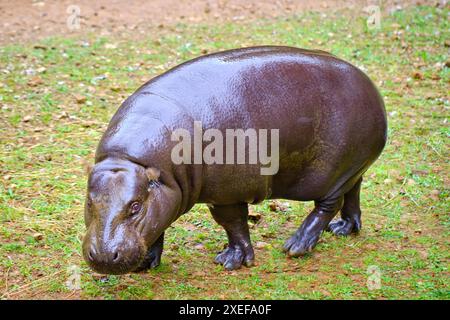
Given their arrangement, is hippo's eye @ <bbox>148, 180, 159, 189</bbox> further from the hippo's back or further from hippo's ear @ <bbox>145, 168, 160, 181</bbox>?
the hippo's back

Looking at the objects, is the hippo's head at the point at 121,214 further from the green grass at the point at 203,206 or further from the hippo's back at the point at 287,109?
the green grass at the point at 203,206

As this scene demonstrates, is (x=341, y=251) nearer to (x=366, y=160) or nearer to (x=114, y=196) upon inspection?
(x=366, y=160)

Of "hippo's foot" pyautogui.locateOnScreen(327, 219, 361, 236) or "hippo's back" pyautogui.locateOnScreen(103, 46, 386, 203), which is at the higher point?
"hippo's back" pyautogui.locateOnScreen(103, 46, 386, 203)

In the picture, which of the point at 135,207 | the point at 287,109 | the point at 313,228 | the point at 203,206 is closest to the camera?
the point at 135,207

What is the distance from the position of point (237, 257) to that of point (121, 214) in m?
1.30

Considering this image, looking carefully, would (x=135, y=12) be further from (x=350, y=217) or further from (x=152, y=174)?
(x=152, y=174)

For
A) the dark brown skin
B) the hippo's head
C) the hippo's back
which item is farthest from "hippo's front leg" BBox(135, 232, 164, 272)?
the hippo's head

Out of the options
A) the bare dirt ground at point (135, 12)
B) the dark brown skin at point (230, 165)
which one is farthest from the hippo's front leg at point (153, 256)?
the bare dirt ground at point (135, 12)

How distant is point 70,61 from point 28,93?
121 cm

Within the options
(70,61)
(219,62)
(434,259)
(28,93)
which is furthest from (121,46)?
(434,259)

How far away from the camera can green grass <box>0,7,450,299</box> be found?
463 cm

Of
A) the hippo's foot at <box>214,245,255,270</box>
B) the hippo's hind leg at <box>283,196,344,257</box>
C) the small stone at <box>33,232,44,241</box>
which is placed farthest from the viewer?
the small stone at <box>33,232,44,241</box>

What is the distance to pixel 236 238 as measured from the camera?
15.9 ft

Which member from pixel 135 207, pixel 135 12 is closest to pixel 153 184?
pixel 135 207
